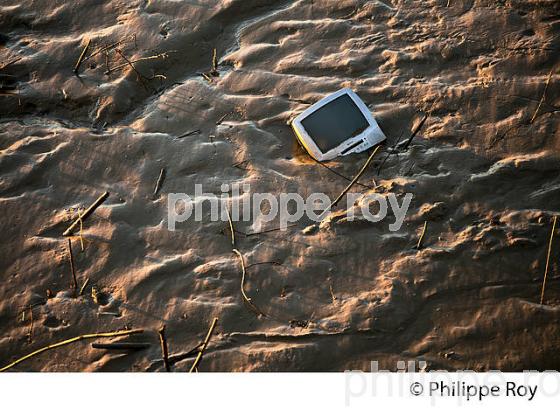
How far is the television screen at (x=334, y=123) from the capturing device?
375 cm

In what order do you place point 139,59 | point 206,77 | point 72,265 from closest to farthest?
point 72,265 → point 206,77 → point 139,59

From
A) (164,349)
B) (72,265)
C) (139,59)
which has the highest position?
(139,59)

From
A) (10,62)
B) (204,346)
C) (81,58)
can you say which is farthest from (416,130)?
(10,62)

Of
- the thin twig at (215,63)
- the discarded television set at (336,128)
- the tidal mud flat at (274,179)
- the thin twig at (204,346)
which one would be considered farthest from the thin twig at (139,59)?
the thin twig at (204,346)

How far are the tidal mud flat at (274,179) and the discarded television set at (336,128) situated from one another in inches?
3.9

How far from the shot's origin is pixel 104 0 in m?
4.93

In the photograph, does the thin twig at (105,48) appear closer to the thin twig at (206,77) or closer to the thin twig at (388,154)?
the thin twig at (206,77)

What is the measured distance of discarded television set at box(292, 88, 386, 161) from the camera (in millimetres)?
3740

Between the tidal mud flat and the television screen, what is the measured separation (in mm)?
157

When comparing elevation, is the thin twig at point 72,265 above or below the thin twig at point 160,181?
below

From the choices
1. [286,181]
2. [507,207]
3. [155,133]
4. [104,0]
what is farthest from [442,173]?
[104,0]

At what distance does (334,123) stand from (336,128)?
3 cm

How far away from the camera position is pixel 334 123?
3.75 meters

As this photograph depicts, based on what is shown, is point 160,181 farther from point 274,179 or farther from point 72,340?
point 72,340
